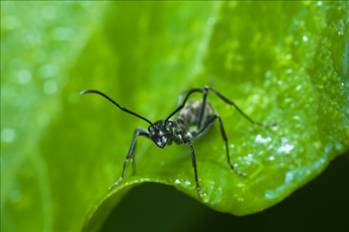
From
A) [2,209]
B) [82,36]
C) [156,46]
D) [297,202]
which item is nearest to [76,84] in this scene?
[82,36]

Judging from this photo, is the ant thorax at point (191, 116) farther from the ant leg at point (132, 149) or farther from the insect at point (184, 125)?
the ant leg at point (132, 149)

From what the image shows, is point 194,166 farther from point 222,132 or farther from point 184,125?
point 184,125

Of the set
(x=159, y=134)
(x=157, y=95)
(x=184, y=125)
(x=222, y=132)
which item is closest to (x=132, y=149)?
(x=159, y=134)

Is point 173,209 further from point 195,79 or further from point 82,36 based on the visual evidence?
point 82,36

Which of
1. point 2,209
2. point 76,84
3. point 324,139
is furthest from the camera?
point 76,84

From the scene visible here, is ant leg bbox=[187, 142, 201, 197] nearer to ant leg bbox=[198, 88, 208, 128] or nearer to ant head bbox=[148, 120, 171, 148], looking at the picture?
ant head bbox=[148, 120, 171, 148]

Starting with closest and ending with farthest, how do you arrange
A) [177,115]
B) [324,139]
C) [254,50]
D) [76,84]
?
[324,139] < [254,50] < [76,84] < [177,115]
